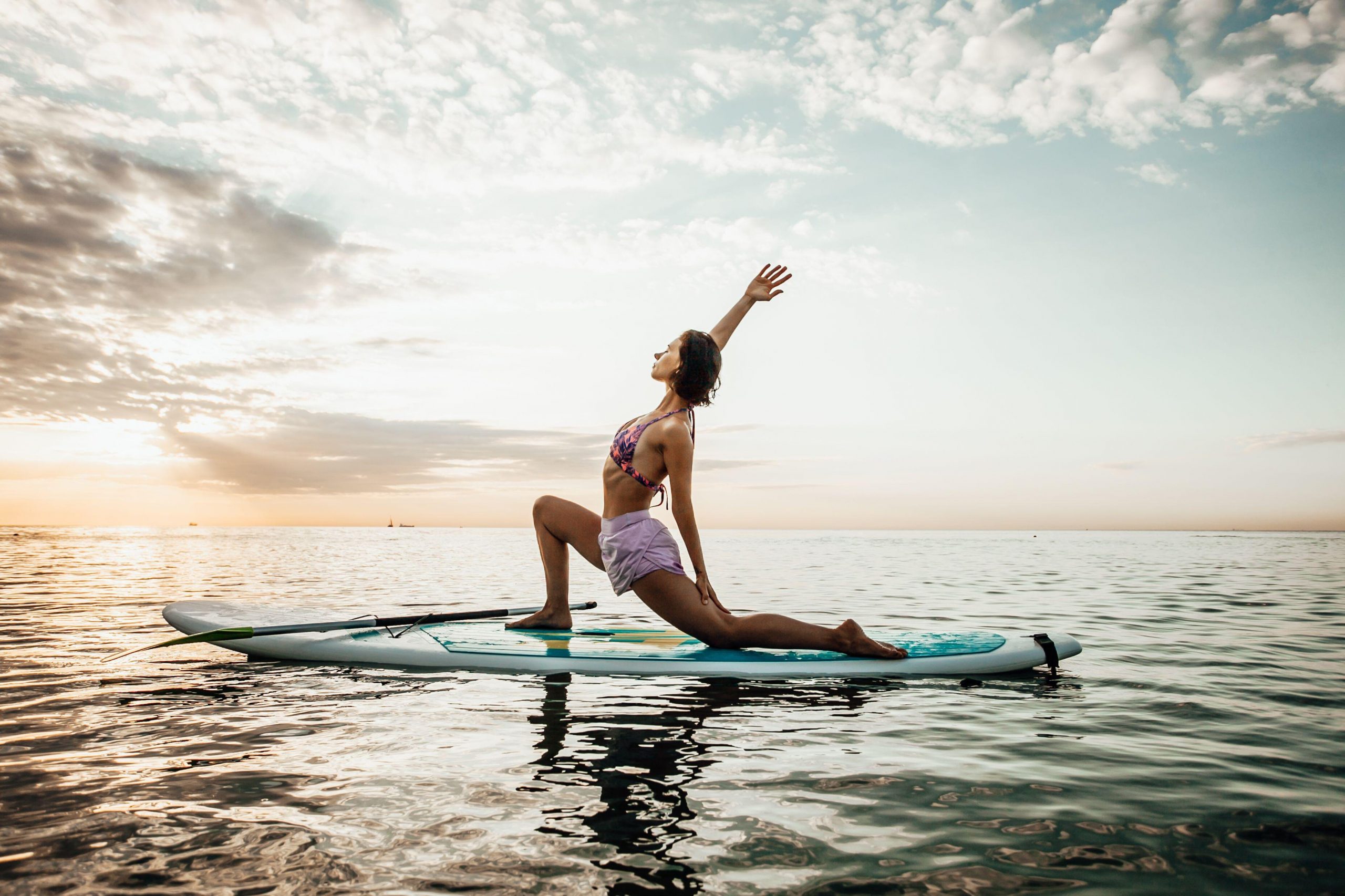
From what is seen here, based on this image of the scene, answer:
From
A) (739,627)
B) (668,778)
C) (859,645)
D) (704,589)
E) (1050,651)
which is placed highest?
(704,589)

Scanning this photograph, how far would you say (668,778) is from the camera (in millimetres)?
3648

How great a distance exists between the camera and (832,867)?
273 cm

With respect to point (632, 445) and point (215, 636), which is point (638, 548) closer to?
point (632, 445)

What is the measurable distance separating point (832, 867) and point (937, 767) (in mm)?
1358

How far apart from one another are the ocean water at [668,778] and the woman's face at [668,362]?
2.22 metres

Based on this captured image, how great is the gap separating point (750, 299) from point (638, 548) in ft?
7.53

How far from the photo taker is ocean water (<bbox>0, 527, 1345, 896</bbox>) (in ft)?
8.82

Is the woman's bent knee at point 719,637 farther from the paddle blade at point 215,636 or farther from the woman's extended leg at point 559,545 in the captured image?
the paddle blade at point 215,636

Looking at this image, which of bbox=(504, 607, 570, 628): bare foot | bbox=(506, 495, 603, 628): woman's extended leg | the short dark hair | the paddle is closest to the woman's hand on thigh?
bbox=(506, 495, 603, 628): woman's extended leg

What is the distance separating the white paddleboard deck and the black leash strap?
32 millimetres

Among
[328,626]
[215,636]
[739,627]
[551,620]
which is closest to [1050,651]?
[739,627]

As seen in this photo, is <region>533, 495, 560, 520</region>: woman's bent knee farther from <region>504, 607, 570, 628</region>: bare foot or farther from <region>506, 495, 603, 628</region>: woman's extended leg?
<region>504, 607, 570, 628</region>: bare foot

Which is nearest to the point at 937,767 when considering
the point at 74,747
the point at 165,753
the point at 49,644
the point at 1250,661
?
the point at 165,753

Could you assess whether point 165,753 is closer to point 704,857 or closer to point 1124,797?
point 704,857
